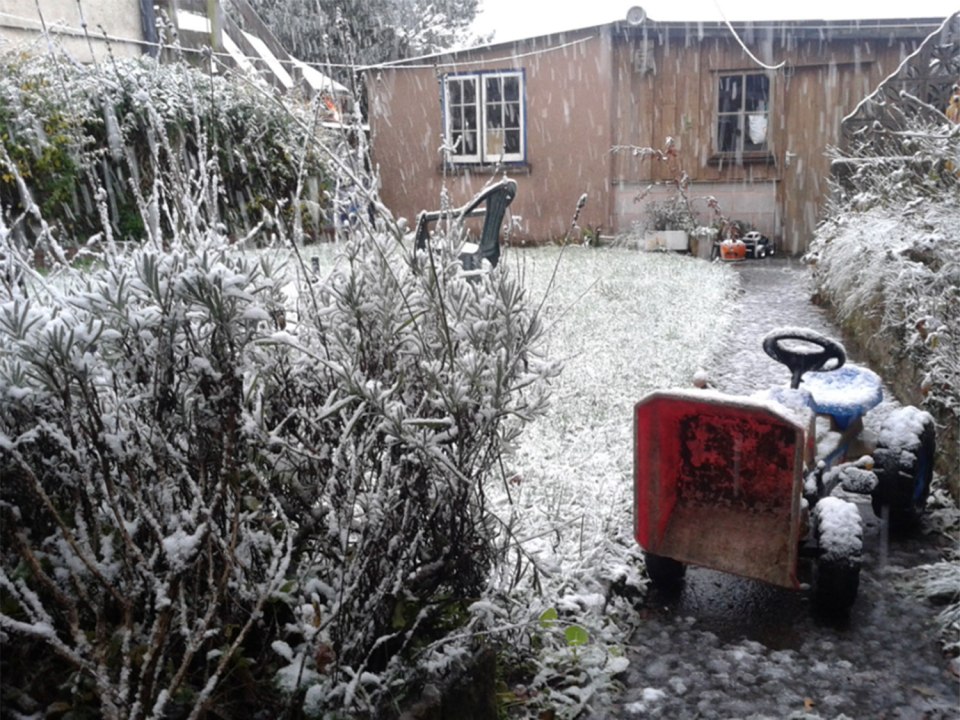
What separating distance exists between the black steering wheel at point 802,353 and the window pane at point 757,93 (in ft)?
36.6

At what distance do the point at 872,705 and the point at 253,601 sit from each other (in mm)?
1939

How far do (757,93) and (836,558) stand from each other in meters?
12.4

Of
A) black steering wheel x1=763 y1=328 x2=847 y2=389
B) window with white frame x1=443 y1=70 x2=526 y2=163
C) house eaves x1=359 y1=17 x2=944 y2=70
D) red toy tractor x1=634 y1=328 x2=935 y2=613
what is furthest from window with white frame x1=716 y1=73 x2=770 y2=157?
red toy tractor x1=634 y1=328 x2=935 y2=613

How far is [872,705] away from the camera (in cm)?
250

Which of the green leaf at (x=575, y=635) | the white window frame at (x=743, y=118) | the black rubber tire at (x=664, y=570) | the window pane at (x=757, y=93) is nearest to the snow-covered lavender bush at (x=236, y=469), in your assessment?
the green leaf at (x=575, y=635)

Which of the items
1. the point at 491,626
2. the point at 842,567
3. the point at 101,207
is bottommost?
the point at 842,567

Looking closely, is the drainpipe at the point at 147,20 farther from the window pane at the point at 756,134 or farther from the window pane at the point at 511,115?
the window pane at the point at 756,134

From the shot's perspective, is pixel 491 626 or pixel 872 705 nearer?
pixel 491 626

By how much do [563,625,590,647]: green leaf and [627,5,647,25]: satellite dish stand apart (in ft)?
39.9

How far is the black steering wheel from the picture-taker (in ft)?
11.7

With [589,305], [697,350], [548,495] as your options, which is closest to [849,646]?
[548,495]

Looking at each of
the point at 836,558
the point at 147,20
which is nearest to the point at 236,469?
the point at 836,558

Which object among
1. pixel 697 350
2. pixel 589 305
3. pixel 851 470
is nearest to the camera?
pixel 851 470

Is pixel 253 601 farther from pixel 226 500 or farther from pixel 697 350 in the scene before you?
pixel 697 350
